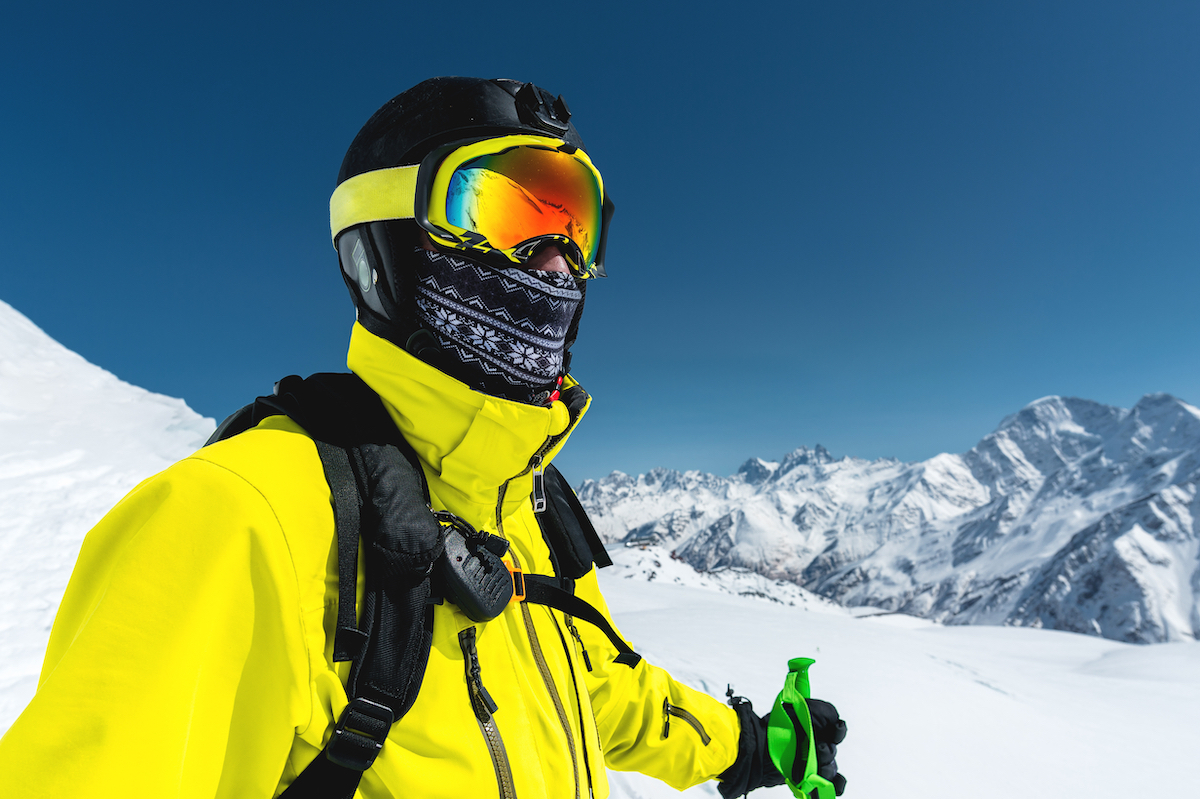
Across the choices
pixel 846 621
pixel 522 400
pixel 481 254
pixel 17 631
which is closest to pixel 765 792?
pixel 522 400

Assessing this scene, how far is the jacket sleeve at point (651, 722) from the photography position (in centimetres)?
229

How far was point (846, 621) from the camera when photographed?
58.9 ft

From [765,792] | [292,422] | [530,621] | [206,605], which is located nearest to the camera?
[206,605]

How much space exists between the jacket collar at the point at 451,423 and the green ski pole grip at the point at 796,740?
1.80 m

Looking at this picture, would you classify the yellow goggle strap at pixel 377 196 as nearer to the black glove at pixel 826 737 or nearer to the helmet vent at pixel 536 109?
the helmet vent at pixel 536 109

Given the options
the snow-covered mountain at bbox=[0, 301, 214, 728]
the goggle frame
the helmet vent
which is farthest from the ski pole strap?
the snow-covered mountain at bbox=[0, 301, 214, 728]

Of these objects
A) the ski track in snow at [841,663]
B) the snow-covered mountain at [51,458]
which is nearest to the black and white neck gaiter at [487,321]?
the ski track in snow at [841,663]

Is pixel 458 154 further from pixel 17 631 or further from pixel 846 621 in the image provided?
pixel 846 621

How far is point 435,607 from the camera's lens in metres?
1.46

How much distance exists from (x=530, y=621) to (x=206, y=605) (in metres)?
0.97

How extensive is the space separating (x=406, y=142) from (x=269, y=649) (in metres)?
1.63

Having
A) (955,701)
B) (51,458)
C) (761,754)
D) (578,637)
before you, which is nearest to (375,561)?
(578,637)

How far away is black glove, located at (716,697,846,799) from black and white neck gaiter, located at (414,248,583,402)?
6.61 ft

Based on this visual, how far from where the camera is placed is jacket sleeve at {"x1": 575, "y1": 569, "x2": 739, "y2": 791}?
229cm
